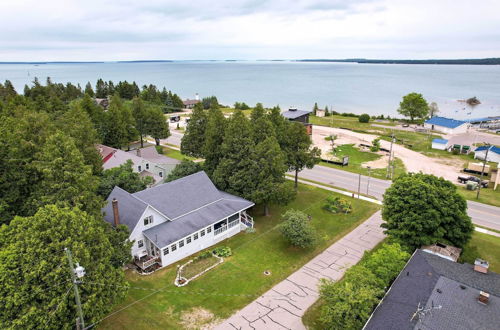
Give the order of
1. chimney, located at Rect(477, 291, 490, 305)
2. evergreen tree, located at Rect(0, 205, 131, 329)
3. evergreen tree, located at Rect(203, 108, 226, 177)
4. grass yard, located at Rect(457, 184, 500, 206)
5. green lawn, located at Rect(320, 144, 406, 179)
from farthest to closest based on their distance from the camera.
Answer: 1. green lawn, located at Rect(320, 144, 406, 179)
2. grass yard, located at Rect(457, 184, 500, 206)
3. evergreen tree, located at Rect(203, 108, 226, 177)
4. chimney, located at Rect(477, 291, 490, 305)
5. evergreen tree, located at Rect(0, 205, 131, 329)

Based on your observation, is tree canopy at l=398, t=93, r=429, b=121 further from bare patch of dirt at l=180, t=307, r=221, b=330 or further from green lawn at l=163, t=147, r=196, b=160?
bare patch of dirt at l=180, t=307, r=221, b=330

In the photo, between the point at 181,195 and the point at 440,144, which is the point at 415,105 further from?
the point at 181,195

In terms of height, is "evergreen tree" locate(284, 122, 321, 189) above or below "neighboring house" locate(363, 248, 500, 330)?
above

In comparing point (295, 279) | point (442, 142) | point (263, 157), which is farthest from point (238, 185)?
point (442, 142)

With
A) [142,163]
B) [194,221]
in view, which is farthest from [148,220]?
[142,163]

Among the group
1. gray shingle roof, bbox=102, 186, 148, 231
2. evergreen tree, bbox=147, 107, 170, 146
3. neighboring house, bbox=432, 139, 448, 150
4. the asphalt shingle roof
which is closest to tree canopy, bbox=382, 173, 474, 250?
gray shingle roof, bbox=102, 186, 148, 231

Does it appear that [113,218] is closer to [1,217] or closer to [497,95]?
[1,217]

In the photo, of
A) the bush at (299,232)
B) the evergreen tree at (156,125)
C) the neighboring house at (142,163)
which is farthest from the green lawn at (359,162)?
the evergreen tree at (156,125)
